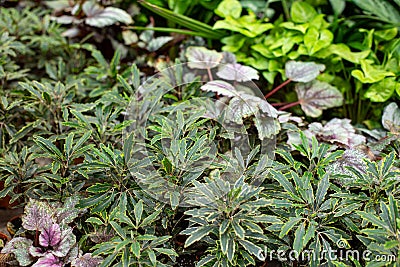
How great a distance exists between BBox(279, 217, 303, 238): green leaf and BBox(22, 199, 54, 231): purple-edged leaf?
588mm

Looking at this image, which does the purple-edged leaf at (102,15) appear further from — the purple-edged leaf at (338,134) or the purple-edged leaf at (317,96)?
the purple-edged leaf at (338,134)

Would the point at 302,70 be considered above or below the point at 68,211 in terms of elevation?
above

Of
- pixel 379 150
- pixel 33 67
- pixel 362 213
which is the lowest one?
pixel 33 67

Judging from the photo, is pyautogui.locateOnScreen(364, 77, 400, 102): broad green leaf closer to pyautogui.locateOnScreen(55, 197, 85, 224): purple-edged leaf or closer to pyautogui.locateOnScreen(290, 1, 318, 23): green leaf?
pyautogui.locateOnScreen(290, 1, 318, 23): green leaf

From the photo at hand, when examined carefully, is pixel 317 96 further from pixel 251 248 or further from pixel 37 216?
pixel 37 216

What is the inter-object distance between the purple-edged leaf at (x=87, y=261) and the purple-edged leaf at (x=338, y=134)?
0.81 metres

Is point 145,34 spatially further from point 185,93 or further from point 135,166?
point 135,166

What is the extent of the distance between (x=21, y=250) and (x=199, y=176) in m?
0.49

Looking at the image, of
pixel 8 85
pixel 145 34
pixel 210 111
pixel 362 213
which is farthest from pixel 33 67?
pixel 362 213

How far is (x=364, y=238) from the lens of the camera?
1.11 metres

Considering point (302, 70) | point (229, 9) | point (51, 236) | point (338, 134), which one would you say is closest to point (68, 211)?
point (51, 236)

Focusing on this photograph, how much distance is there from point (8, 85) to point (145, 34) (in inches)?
24.2

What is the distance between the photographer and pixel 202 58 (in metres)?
1.77

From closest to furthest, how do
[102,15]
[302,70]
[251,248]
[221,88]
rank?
1. [251,248]
2. [221,88]
3. [302,70]
4. [102,15]
